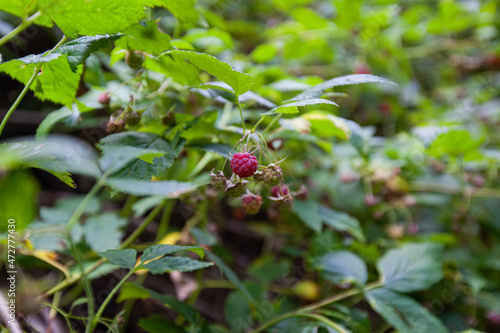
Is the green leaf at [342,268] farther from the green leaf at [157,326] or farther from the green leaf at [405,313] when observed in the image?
the green leaf at [157,326]

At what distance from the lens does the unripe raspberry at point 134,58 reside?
0.65 m

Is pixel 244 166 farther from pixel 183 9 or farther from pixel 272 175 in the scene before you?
pixel 183 9

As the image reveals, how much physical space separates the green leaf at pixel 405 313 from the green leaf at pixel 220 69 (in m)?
0.58

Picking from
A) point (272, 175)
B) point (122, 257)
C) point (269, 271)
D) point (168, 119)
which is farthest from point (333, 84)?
point (269, 271)

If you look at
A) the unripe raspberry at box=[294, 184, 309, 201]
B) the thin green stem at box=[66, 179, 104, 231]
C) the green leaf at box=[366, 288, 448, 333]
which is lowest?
the green leaf at box=[366, 288, 448, 333]

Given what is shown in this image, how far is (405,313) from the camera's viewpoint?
31.4 inches

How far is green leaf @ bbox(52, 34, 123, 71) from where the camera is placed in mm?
540

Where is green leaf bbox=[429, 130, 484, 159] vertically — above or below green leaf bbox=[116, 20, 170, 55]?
below

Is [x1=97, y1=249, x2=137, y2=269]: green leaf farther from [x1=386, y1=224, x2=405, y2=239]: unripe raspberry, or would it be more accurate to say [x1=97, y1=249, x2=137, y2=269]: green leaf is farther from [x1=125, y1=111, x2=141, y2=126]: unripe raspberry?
[x1=386, y1=224, x2=405, y2=239]: unripe raspberry

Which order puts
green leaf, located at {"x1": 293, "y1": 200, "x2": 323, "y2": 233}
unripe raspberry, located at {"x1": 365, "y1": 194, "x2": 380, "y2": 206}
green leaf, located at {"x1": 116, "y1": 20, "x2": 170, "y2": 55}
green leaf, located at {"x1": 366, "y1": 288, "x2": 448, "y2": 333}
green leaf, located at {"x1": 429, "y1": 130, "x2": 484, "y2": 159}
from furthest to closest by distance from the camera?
unripe raspberry, located at {"x1": 365, "y1": 194, "x2": 380, "y2": 206}
green leaf, located at {"x1": 429, "y1": 130, "x2": 484, "y2": 159}
green leaf, located at {"x1": 293, "y1": 200, "x2": 323, "y2": 233}
green leaf, located at {"x1": 366, "y1": 288, "x2": 448, "y2": 333}
green leaf, located at {"x1": 116, "y1": 20, "x2": 170, "y2": 55}

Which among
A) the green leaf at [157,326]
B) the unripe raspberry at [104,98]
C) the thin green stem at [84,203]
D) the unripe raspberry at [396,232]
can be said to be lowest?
the unripe raspberry at [396,232]

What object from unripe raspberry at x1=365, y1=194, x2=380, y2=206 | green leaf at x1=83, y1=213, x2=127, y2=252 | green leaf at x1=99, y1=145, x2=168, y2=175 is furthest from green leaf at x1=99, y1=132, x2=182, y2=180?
unripe raspberry at x1=365, y1=194, x2=380, y2=206

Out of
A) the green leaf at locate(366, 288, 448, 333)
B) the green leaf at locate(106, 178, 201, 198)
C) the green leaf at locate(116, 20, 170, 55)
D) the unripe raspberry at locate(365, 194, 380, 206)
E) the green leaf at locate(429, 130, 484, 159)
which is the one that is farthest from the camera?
the unripe raspberry at locate(365, 194, 380, 206)

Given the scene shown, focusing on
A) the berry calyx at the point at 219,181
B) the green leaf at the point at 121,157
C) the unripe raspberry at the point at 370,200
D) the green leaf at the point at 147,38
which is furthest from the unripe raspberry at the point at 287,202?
the unripe raspberry at the point at 370,200
